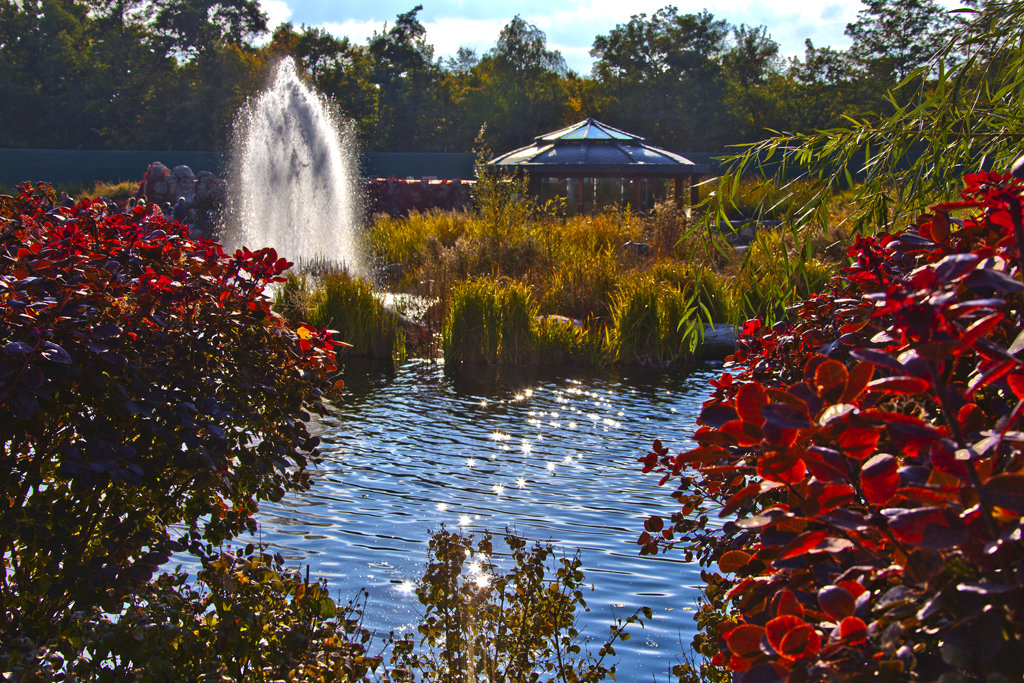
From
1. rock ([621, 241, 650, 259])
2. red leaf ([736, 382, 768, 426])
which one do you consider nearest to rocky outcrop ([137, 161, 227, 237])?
rock ([621, 241, 650, 259])

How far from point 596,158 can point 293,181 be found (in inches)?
291

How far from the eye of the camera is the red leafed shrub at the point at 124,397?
2.54m

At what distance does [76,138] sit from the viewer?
44.0m

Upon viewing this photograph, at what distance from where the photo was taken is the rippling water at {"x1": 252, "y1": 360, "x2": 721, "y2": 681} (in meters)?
4.47

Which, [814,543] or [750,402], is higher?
[750,402]

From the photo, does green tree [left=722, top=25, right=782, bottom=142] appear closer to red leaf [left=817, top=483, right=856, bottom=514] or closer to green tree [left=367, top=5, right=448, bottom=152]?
green tree [left=367, top=5, right=448, bottom=152]

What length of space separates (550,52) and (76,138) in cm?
2728

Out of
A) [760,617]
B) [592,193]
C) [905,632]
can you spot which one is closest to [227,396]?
[760,617]

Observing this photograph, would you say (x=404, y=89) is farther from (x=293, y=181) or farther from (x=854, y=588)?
(x=854, y=588)

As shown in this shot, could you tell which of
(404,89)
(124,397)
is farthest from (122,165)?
(124,397)

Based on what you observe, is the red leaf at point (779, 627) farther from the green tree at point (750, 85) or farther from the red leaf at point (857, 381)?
the green tree at point (750, 85)

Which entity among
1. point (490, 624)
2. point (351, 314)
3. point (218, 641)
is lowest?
point (351, 314)

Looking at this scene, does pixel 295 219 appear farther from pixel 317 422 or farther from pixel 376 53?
pixel 376 53

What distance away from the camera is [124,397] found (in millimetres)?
2600
